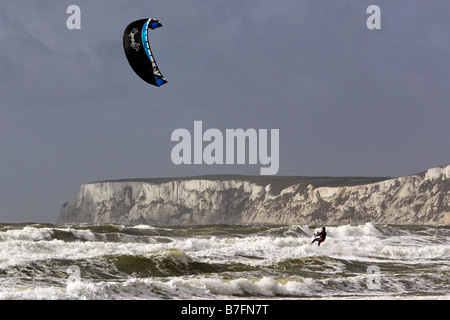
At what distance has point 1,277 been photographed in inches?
746

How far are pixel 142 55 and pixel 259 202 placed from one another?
85.7 metres

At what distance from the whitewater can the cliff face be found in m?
46.6

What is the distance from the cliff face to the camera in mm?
81125

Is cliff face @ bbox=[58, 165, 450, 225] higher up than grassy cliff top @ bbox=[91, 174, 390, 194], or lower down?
lower down

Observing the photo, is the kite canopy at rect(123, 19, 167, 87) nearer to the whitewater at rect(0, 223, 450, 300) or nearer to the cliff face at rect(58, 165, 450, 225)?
the whitewater at rect(0, 223, 450, 300)

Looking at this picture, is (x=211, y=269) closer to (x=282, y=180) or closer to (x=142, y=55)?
(x=142, y=55)

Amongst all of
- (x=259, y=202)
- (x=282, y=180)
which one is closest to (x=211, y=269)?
(x=259, y=202)

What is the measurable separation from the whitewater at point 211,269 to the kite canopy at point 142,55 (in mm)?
5563

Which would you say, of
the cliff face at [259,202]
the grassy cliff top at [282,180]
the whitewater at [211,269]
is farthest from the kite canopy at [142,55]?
the grassy cliff top at [282,180]

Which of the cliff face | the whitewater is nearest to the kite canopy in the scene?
the whitewater

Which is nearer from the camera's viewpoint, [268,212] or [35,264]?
[35,264]
